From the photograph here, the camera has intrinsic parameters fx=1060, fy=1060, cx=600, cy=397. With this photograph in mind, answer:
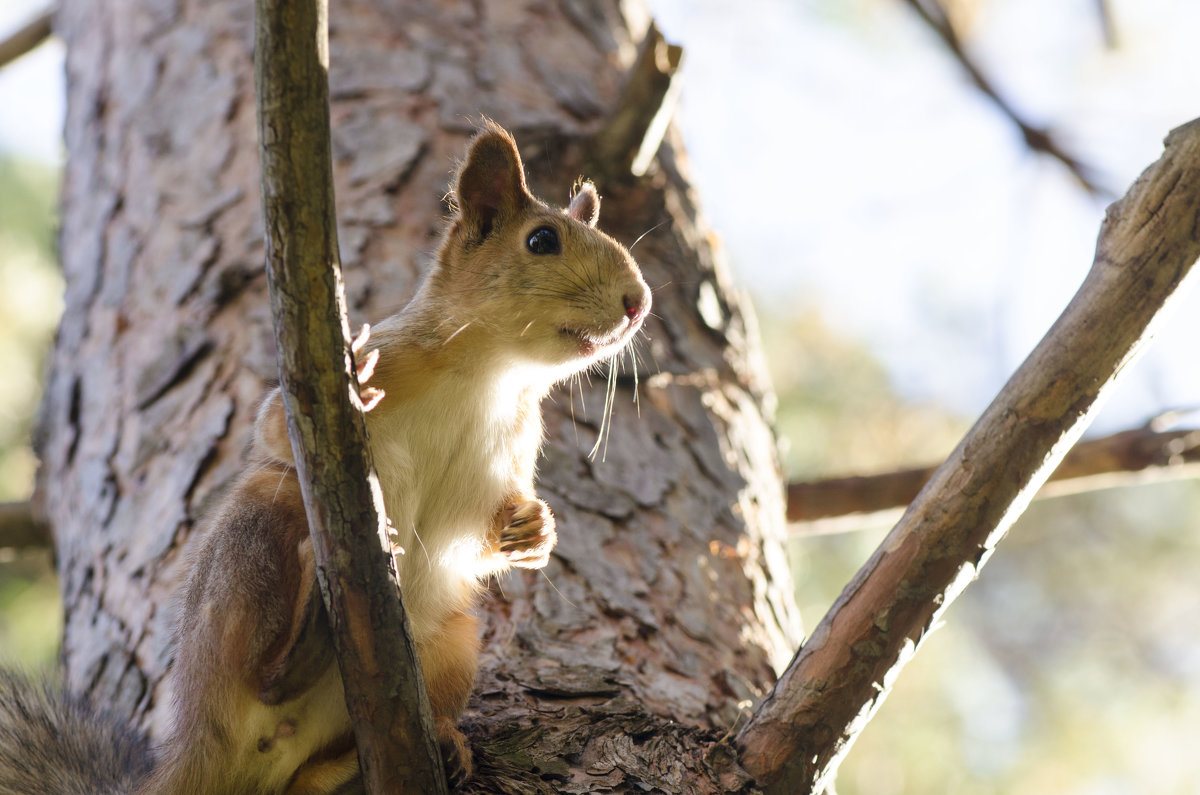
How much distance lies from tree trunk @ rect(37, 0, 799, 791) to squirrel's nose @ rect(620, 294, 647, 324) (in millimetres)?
367

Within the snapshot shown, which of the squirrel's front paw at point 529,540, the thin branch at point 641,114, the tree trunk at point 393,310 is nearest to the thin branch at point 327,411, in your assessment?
the tree trunk at point 393,310

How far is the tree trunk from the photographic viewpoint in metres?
1.59

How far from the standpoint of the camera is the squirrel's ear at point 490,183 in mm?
1707

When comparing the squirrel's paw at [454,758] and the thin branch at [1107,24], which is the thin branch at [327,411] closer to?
the squirrel's paw at [454,758]

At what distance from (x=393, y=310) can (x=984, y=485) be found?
1207mm

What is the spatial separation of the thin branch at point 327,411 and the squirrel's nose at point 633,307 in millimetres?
675

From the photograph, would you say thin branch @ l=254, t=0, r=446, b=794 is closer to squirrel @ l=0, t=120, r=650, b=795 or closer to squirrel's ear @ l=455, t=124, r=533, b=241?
squirrel @ l=0, t=120, r=650, b=795

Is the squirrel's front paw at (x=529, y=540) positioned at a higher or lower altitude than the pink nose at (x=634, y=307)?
lower

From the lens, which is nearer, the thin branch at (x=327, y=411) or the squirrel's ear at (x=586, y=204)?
the thin branch at (x=327, y=411)

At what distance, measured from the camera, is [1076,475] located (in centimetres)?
229

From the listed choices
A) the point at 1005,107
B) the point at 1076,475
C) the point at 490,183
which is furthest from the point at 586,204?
the point at 1005,107

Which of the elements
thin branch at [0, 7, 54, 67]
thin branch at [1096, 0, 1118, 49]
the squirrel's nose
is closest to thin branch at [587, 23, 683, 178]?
the squirrel's nose

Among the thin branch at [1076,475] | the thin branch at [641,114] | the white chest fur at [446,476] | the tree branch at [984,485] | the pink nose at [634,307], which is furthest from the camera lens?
the thin branch at [1076,475]

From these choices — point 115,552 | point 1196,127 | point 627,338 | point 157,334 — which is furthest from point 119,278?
point 1196,127
